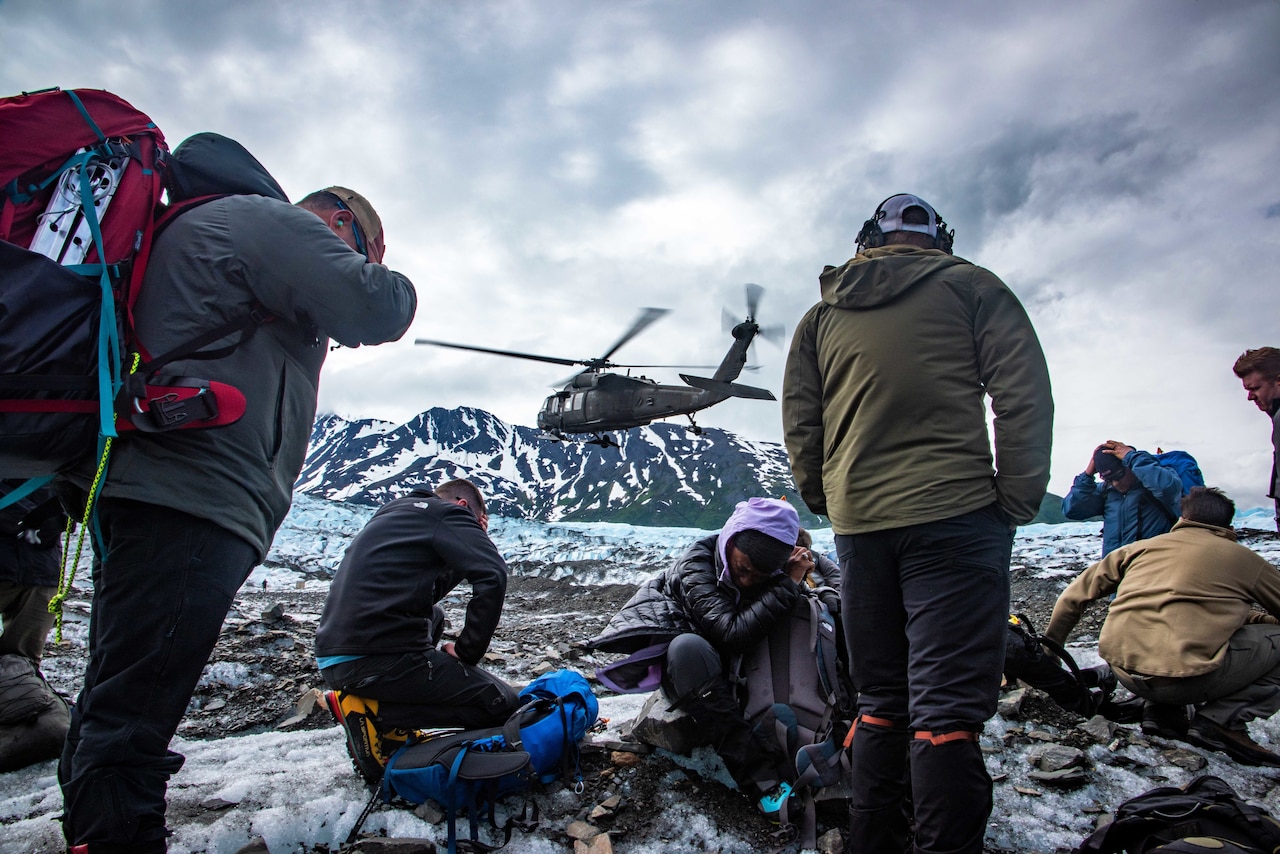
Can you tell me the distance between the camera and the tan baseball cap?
8.88 feet

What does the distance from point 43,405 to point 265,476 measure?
0.58 metres

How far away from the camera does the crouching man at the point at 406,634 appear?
298 cm

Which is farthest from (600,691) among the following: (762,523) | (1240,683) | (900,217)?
(900,217)

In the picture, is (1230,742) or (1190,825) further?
(1230,742)

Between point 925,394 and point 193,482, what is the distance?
245cm

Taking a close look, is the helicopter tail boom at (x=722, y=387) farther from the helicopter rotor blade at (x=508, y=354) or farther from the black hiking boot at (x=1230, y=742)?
the black hiking boot at (x=1230, y=742)

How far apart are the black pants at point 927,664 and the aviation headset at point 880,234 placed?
1.24 metres

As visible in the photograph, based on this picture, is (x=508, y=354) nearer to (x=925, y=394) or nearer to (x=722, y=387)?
(x=722, y=387)

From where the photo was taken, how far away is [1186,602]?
3363 millimetres

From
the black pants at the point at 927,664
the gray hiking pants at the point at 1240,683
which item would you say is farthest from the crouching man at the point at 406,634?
the gray hiking pants at the point at 1240,683

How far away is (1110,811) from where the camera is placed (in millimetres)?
2830

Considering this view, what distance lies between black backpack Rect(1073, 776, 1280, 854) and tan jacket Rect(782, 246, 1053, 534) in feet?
3.24

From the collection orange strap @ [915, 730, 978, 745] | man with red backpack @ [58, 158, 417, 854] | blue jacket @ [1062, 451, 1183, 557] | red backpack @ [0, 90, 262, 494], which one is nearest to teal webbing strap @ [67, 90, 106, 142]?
red backpack @ [0, 90, 262, 494]

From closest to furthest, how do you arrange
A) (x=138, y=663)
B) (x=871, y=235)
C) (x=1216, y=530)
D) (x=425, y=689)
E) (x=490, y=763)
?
1. (x=138, y=663)
2. (x=490, y=763)
3. (x=871, y=235)
4. (x=425, y=689)
5. (x=1216, y=530)
